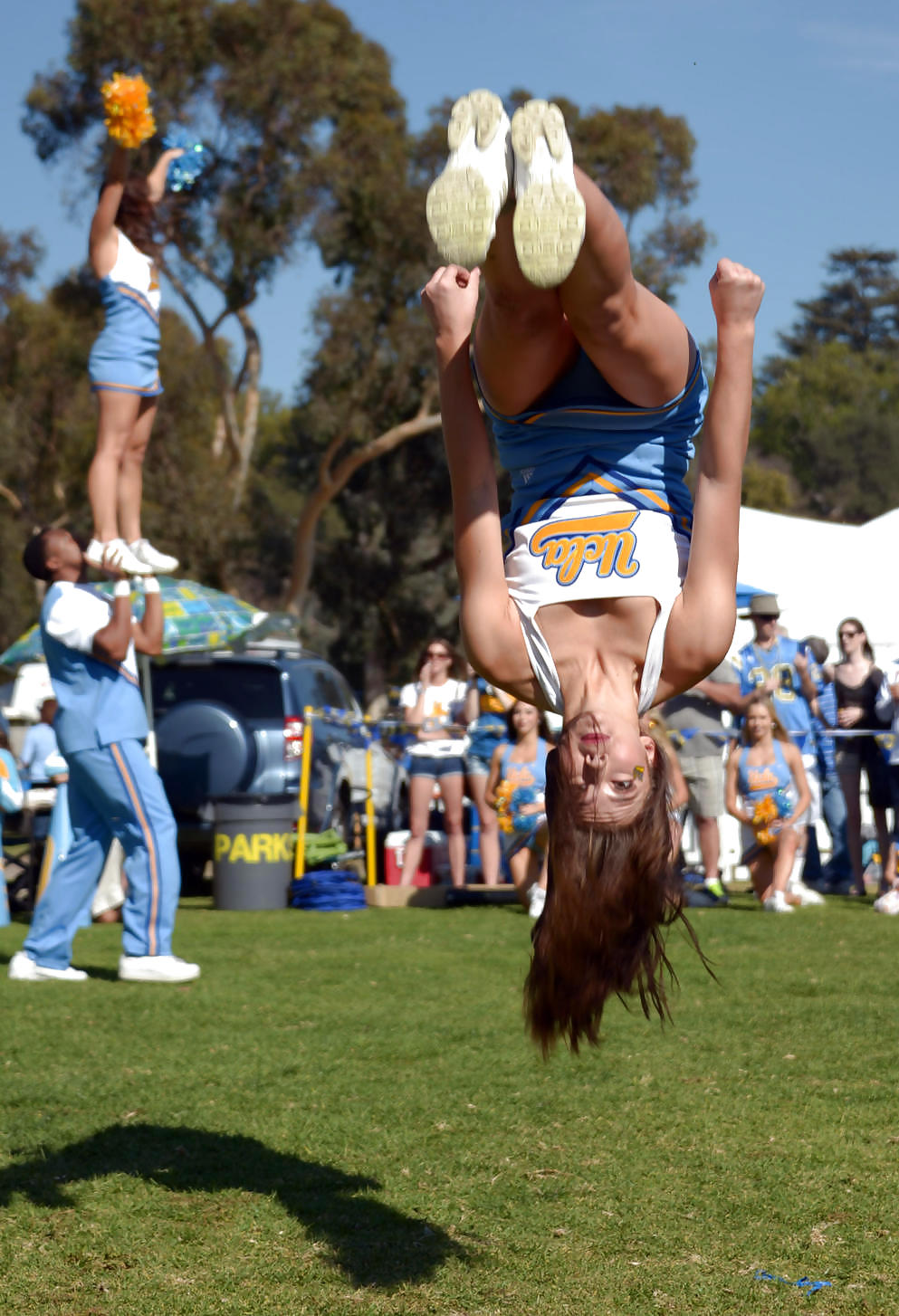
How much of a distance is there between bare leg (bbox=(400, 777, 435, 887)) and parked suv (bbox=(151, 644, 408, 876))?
1.00 meters

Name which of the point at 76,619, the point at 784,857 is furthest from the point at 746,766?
the point at 76,619

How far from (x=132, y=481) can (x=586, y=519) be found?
5.01 m

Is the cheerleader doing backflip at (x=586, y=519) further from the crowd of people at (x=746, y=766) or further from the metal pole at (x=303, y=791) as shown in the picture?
the metal pole at (x=303, y=791)

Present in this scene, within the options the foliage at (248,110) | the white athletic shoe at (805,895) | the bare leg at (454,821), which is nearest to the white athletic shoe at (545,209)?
the white athletic shoe at (805,895)

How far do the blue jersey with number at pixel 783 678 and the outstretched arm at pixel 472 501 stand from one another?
27.6 feet

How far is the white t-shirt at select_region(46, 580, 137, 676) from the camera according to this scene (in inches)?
303

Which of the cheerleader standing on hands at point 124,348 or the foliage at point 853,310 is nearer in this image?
the cheerleader standing on hands at point 124,348

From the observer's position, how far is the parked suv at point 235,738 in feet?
42.1

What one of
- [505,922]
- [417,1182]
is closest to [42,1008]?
[417,1182]

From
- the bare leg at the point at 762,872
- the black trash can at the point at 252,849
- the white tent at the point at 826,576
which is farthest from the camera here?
the white tent at the point at 826,576

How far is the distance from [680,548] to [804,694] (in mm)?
9036

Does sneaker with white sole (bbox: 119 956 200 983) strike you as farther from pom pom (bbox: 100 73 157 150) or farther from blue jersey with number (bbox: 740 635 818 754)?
blue jersey with number (bbox: 740 635 818 754)

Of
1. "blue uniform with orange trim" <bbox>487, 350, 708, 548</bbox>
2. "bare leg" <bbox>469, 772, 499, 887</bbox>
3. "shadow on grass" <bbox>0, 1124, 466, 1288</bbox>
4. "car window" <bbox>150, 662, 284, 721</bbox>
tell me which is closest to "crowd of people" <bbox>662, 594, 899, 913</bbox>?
"bare leg" <bbox>469, 772, 499, 887</bbox>

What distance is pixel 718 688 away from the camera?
11320 mm
